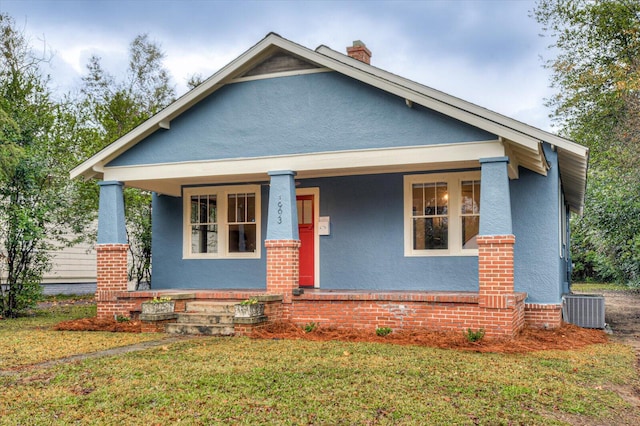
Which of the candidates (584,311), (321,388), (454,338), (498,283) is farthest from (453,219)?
(321,388)

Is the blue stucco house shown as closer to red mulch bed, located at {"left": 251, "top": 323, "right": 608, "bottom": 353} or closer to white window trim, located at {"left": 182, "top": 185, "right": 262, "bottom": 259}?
white window trim, located at {"left": 182, "top": 185, "right": 262, "bottom": 259}

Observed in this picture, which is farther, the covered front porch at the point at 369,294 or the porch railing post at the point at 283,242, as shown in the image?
the porch railing post at the point at 283,242

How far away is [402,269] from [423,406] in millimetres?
6254

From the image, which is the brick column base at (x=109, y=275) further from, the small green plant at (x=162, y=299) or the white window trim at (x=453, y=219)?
the white window trim at (x=453, y=219)

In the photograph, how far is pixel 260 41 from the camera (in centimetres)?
1106

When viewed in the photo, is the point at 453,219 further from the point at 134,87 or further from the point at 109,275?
the point at 134,87

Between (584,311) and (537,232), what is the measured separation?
220 cm

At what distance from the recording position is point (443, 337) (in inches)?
363

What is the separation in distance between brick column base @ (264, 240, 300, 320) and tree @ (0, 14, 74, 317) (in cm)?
574

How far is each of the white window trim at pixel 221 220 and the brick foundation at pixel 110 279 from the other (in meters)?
1.82

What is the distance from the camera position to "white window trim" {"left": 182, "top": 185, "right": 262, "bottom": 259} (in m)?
13.1

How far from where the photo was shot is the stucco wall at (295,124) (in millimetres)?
10336

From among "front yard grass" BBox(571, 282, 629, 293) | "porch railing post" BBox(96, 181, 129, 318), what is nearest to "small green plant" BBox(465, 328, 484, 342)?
"porch railing post" BBox(96, 181, 129, 318)

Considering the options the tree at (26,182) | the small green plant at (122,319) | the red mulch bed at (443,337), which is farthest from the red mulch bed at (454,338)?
the tree at (26,182)
